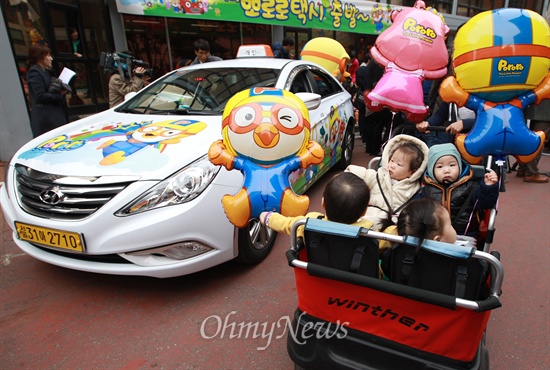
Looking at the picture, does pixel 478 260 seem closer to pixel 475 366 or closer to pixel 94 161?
pixel 475 366

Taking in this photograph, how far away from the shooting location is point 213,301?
257 cm

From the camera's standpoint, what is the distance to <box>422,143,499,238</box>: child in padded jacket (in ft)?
6.37

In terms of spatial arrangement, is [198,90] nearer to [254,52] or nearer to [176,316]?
[254,52]

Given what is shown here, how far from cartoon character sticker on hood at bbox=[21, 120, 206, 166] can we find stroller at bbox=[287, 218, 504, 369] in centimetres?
141

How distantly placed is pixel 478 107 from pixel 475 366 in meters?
1.49

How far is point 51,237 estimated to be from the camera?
7.79 feet

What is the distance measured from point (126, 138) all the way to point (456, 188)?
219cm

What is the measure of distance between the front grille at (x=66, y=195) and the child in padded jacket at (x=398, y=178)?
1.45m

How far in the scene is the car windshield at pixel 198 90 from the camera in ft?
10.8

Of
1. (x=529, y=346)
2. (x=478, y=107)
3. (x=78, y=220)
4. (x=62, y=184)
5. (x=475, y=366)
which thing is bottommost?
(x=529, y=346)

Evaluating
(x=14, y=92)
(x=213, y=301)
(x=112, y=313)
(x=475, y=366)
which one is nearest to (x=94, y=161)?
(x=112, y=313)

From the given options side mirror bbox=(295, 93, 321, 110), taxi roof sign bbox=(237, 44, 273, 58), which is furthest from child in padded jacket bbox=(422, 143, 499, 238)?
taxi roof sign bbox=(237, 44, 273, 58)

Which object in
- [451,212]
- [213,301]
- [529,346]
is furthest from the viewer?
[213,301]
